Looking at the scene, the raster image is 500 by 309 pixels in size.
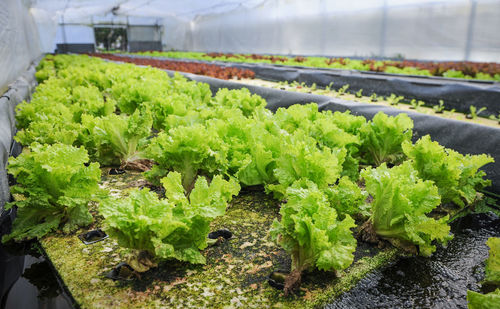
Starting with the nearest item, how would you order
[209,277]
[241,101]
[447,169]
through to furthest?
[209,277] → [447,169] → [241,101]

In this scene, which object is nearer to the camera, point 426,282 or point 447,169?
point 426,282

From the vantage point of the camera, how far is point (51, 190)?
87.6 inches

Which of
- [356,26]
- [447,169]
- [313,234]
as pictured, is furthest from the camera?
[356,26]

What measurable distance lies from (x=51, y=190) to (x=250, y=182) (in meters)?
1.42

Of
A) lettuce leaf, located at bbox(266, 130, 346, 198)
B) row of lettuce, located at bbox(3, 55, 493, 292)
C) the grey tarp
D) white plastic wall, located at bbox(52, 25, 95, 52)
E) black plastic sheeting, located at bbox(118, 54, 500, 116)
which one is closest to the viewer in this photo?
row of lettuce, located at bbox(3, 55, 493, 292)

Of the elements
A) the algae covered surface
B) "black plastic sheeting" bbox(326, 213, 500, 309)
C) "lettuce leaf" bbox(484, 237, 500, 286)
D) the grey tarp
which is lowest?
"black plastic sheeting" bbox(326, 213, 500, 309)

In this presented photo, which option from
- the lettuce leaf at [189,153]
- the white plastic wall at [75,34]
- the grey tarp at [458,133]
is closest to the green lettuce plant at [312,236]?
the lettuce leaf at [189,153]

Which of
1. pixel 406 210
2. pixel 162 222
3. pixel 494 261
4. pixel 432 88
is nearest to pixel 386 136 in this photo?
pixel 406 210

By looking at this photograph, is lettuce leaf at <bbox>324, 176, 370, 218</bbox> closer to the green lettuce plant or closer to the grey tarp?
the green lettuce plant

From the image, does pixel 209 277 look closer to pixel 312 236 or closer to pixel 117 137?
pixel 312 236

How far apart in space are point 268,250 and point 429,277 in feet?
3.03

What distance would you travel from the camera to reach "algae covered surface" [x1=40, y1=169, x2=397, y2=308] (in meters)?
1.67

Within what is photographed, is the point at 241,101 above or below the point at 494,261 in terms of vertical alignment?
above

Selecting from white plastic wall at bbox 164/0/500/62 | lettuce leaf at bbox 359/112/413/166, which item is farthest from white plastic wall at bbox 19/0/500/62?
lettuce leaf at bbox 359/112/413/166
